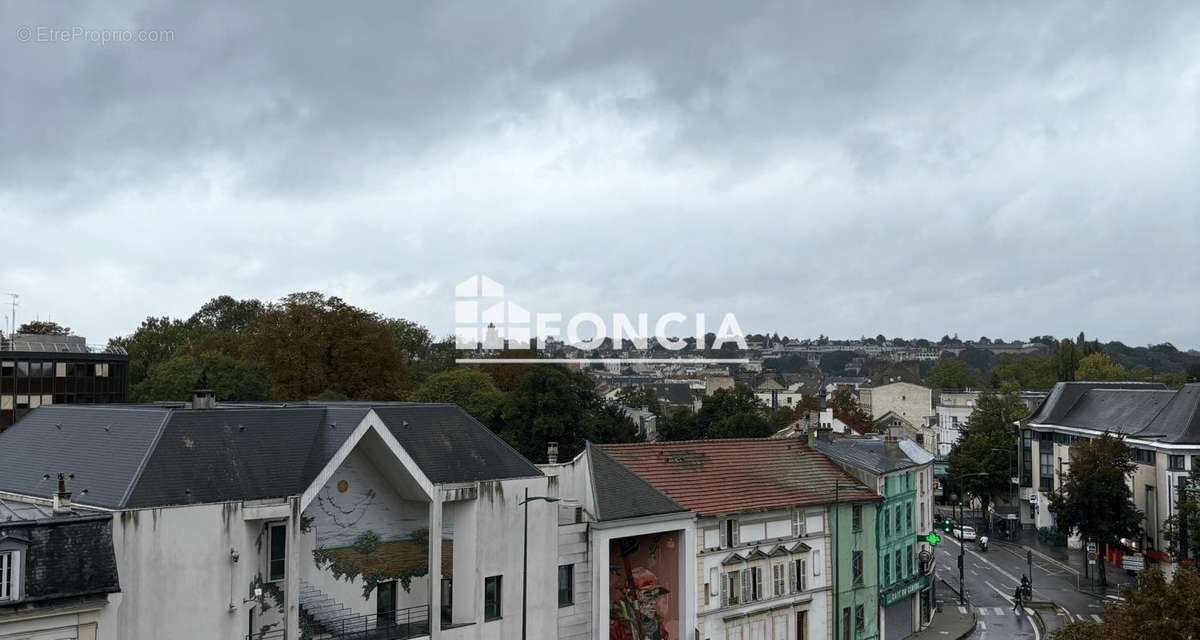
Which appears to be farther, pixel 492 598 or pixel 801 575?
pixel 801 575

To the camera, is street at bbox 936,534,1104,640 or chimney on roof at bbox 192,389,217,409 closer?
chimney on roof at bbox 192,389,217,409

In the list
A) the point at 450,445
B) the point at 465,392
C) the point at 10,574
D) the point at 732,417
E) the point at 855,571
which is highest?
the point at 465,392

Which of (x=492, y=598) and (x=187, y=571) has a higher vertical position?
(x=187, y=571)

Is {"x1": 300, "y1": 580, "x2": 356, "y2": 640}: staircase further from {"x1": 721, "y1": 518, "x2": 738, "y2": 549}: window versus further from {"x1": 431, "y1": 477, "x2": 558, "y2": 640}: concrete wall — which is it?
{"x1": 721, "y1": 518, "x2": 738, "y2": 549}: window

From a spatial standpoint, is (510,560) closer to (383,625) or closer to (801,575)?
(383,625)

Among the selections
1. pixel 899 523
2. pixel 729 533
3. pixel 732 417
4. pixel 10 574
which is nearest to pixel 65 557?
pixel 10 574

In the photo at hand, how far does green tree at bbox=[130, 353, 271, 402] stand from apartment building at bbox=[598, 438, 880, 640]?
3925 centimetres

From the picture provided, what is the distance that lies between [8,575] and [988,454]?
92.1 meters

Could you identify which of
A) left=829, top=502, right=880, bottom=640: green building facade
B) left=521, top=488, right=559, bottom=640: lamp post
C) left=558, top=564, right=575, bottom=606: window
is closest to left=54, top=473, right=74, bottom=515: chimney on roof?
left=521, top=488, right=559, bottom=640: lamp post

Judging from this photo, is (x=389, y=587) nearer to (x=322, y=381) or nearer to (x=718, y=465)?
(x=718, y=465)

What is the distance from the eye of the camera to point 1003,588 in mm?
70750

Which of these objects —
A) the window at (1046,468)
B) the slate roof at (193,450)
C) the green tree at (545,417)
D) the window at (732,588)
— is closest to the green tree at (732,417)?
the green tree at (545,417)

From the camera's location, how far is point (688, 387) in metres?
193

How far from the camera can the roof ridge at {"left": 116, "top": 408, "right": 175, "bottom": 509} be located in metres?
29.1
